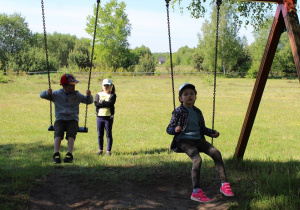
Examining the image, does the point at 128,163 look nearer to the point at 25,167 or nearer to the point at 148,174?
the point at 148,174

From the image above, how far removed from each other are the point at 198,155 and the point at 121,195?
123cm

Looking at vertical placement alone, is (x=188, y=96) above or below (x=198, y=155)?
above

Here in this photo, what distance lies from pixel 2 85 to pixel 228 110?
19.6 metres

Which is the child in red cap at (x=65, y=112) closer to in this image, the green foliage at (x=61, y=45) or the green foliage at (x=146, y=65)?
the green foliage at (x=146, y=65)

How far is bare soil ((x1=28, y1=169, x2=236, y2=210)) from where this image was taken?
409 centimetres

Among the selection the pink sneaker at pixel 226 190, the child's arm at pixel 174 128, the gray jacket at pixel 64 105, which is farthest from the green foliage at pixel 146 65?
the pink sneaker at pixel 226 190

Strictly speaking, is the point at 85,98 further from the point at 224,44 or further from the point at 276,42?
the point at 224,44

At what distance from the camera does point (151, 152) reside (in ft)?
25.1

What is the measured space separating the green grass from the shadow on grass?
2cm

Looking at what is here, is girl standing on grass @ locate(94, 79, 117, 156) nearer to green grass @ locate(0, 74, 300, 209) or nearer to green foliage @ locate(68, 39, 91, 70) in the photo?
green grass @ locate(0, 74, 300, 209)

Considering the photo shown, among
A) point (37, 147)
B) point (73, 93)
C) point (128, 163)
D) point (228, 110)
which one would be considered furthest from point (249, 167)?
point (228, 110)

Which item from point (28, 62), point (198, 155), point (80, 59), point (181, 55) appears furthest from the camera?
point (181, 55)

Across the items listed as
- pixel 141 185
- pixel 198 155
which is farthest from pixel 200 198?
pixel 141 185

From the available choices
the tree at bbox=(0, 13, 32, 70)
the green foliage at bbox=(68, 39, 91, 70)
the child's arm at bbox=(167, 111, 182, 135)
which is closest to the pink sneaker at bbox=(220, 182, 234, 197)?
the child's arm at bbox=(167, 111, 182, 135)
